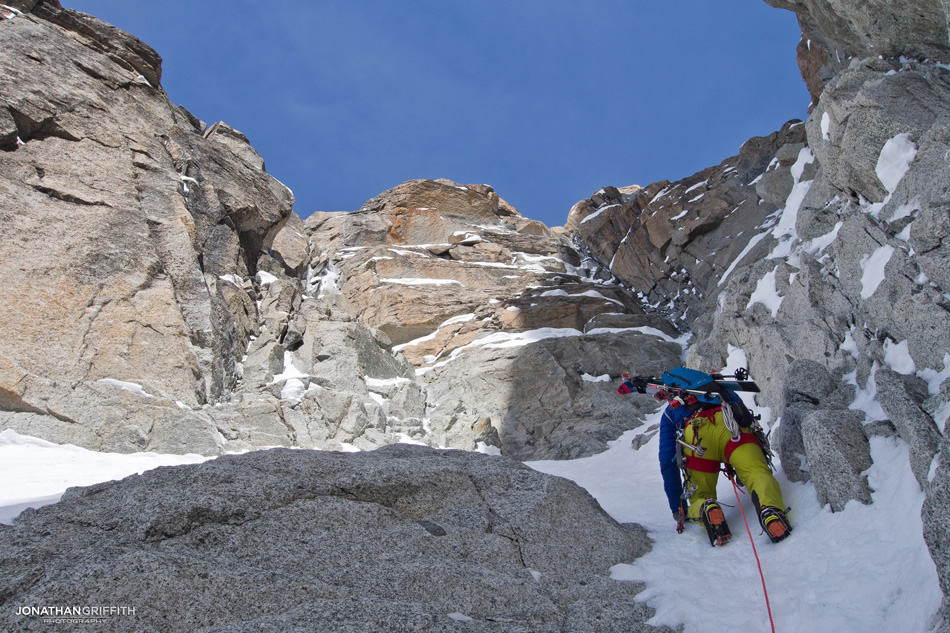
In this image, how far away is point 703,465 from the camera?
7922 mm

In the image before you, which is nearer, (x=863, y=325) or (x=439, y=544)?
(x=439, y=544)

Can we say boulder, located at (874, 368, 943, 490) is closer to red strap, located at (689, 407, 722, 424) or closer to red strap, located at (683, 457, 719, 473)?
red strap, located at (689, 407, 722, 424)

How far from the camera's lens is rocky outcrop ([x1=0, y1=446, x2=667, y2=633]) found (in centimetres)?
395

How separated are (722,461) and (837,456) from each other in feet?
5.33

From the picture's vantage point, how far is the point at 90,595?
12.4 feet

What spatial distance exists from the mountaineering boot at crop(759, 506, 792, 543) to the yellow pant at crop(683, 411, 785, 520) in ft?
0.60

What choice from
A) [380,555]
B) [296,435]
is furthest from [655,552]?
[296,435]

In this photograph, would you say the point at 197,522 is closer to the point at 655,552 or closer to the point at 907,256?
the point at 655,552

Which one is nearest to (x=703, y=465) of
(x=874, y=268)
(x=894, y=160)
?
(x=874, y=268)

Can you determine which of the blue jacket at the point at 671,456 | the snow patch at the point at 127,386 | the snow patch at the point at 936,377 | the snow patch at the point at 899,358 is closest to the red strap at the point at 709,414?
the blue jacket at the point at 671,456

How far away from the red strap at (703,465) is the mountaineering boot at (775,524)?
4.07 ft

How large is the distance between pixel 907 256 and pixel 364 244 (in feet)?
151

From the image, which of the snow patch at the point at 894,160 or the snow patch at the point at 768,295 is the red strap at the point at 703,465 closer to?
the snow patch at the point at 894,160

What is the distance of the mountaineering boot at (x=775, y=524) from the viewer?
249 inches
